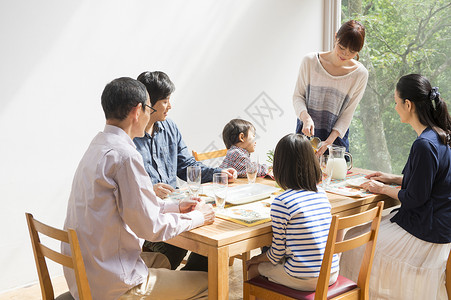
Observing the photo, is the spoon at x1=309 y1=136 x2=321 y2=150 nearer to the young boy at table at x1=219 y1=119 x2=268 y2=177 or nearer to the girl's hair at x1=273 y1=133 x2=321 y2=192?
the young boy at table at x1=219 y1=119 x2=268 y2=177

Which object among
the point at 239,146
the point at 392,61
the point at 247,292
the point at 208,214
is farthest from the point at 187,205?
the point at 392,61

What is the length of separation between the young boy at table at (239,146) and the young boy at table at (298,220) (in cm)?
75

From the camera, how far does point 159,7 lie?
3559 mm

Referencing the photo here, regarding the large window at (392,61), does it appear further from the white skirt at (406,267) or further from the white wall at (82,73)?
the white skirt at (406,267)

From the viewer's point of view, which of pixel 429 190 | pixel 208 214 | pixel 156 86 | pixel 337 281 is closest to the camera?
pixel 208 214

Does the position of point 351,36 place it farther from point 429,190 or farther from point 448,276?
point 448,276

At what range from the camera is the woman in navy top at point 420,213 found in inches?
87.5

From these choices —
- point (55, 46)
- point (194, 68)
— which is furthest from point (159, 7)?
point (55, 46)

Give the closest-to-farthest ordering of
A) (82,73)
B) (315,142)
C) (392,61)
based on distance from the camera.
Result: (315,142) → (82,73) → (392,61)

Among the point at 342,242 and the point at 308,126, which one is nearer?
the point at 342,242

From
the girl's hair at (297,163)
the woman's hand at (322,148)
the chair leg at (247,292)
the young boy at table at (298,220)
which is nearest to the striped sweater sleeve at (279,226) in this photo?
the young boy at table at (298,220)

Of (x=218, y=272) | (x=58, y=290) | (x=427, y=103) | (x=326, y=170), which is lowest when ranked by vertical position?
(x=58, y=290)

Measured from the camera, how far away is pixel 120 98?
70.7 inches

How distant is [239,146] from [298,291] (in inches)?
41.7
